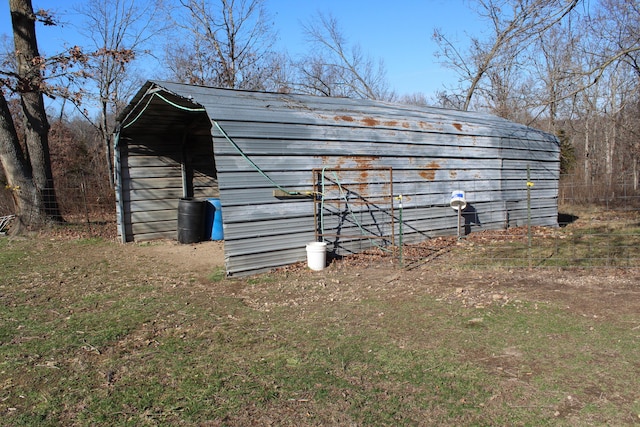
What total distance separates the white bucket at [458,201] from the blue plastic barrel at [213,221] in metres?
5.37

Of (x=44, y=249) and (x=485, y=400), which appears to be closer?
(x=485, y=400)

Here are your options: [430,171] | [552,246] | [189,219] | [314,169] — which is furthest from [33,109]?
[552,246]

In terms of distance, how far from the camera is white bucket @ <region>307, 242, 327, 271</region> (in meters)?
7.08

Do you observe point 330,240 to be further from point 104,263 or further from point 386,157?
point 104,263

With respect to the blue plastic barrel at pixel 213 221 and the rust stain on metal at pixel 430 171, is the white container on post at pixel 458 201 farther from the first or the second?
the blue plastic barrel at pixel 213 221

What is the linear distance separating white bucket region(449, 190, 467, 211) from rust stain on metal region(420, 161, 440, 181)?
0.59 metres

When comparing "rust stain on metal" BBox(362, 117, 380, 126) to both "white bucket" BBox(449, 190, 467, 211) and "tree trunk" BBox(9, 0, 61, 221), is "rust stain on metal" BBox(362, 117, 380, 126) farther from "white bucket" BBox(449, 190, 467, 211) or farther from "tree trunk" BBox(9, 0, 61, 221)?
"tree trunk" BBox(9, 0, 61, 221)

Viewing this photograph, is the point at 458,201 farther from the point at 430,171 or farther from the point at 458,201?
the point at 430,171

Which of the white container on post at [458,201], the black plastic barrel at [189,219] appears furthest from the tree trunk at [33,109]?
the white container on post at [458,201]

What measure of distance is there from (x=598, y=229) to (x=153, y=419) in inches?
443

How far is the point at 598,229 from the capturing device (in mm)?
10766

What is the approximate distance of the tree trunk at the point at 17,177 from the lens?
1084 centimetres

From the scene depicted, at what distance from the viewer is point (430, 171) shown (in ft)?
30.3

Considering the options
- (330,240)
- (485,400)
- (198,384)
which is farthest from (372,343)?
(330,240)
